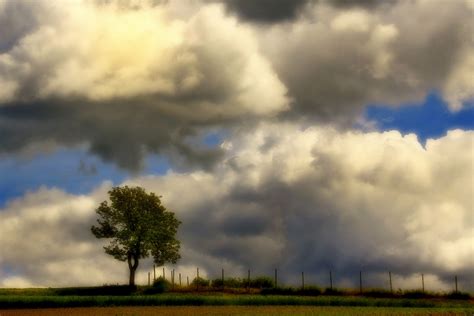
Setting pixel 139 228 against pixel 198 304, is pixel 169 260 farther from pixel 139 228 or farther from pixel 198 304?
pixel 198 304

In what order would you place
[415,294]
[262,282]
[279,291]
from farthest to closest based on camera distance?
[262,282] → [279,291] → [415,294]

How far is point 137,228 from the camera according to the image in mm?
110125

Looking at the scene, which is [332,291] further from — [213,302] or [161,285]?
[161,285]

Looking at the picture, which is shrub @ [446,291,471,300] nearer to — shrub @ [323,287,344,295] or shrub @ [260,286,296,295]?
shrub @ [323,287,344,295]

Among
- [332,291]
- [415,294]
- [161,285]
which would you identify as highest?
[161,285]

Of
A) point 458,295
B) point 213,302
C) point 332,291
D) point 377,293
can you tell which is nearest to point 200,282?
point 332,291

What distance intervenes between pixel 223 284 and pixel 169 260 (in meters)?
10.4

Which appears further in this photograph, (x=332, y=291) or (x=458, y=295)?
(x=332, y=291)

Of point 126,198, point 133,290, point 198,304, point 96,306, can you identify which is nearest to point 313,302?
point 198,304

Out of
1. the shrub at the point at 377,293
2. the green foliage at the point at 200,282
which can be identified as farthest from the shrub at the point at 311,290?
the green foliage at the point at 200,282

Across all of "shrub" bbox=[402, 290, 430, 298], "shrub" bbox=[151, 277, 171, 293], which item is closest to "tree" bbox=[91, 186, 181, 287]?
"shrub" bbox=[151, 277, 171, 293]

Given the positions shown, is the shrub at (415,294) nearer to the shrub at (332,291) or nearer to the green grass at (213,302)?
the shrub at (332,291)

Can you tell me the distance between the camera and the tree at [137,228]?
110 meters

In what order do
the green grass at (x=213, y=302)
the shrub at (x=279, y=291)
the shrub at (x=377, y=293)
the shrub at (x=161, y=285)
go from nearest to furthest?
the green grass at (x=213, y=302)
the shrub at (x=377, y=293)
the shrub at (x=279, y=291)
the shrub at (x=161, y=285)
